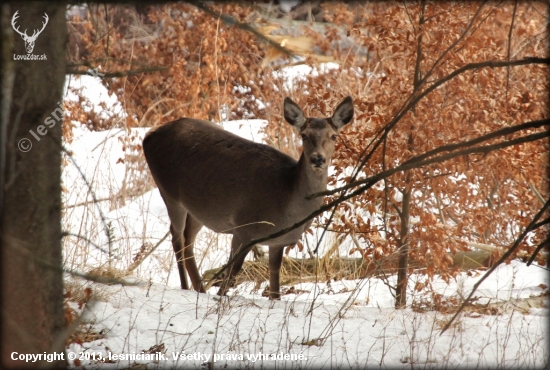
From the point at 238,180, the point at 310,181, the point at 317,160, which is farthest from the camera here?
the point at 238,180

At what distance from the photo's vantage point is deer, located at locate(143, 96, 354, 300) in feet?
21.0

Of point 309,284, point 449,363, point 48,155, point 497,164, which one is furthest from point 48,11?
point 309,284

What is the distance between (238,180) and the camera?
6.80 metres

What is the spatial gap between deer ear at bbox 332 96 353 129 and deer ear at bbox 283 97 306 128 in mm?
347

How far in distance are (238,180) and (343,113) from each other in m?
1.25

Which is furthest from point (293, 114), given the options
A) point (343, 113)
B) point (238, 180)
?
point (238, 180)

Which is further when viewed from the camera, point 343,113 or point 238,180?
point 238,180

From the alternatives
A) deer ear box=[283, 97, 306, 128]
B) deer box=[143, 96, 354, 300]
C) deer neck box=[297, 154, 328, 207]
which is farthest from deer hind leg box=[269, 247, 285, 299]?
deer ear box=[283, 97, 306, 128]

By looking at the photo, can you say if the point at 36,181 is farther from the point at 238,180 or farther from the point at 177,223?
the point at 177,223

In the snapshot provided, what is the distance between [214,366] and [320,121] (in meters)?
2.90

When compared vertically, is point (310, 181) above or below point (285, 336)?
above

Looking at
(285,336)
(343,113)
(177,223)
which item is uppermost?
(343,113)

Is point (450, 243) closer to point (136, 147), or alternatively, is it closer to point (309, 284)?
point (309, 284)

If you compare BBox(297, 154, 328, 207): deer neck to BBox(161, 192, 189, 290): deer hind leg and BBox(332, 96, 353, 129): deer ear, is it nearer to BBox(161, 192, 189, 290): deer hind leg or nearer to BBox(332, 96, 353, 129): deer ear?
BBox(332, 96, 353, 129): deer ear
